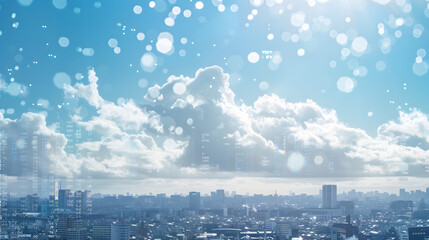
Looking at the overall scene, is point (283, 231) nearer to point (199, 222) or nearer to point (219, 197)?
point (199, 222)

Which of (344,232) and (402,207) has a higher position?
(344,232)

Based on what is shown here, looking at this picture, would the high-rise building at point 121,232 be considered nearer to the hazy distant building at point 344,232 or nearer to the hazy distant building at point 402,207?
the hazy distant building at point 344,232

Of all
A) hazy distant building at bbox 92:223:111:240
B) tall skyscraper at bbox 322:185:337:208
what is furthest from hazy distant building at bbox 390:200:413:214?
hazy distant building at bbox 92:223:111:240

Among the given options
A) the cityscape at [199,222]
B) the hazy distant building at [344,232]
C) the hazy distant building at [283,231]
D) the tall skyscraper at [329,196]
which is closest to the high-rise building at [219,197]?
the cityscape at [199,222]

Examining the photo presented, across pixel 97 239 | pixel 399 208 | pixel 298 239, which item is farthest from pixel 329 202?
pixel 97 239

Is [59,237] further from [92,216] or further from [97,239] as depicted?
[92,216]

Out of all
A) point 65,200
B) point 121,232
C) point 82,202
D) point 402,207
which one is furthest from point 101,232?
point 402,207
